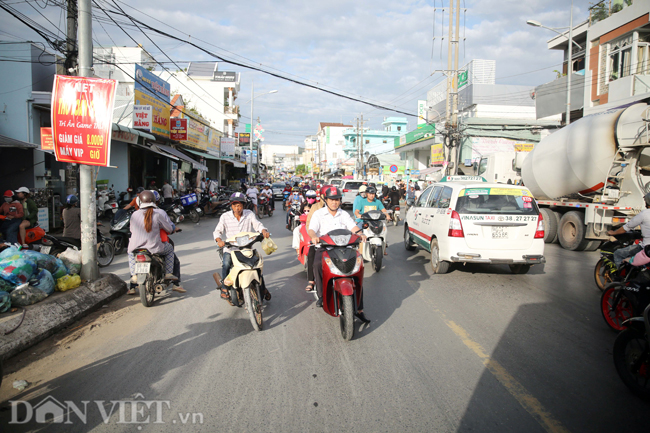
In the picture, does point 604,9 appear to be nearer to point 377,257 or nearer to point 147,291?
point 377,257

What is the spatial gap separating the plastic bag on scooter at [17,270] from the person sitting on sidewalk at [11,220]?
427cm

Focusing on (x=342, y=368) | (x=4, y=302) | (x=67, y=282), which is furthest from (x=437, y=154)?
(x=4, y=302)

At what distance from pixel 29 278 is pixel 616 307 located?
725 cm

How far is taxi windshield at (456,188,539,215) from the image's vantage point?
24.3 ft

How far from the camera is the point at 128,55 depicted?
30.1 metres

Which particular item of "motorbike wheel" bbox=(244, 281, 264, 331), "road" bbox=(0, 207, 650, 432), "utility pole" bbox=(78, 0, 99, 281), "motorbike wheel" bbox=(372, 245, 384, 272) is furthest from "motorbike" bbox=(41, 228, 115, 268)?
"motorbike wheel" bbox=(372, 245, 384, 272)

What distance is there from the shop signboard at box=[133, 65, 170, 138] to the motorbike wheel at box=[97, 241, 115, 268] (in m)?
11.3

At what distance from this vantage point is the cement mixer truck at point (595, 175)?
32.0ft

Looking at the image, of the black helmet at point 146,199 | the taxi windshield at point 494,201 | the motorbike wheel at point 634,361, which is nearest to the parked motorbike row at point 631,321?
the motorbike wheel at point 634,361

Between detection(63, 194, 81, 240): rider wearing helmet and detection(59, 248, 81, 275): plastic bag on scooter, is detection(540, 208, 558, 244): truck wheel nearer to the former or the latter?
detection(59, 248, 81, 275): plastic bag on scooter

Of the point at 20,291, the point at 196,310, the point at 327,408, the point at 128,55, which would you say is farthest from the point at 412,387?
the point at 128,55

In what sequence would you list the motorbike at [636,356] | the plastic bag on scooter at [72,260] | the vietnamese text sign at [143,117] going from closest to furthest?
the motorbike at [636,356], the plastic bag on scooter at [72,260], the vietnamese text sign at [143,117]

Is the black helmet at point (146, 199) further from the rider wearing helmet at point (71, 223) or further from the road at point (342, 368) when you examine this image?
the rider wearing helmet at point (71, 223)

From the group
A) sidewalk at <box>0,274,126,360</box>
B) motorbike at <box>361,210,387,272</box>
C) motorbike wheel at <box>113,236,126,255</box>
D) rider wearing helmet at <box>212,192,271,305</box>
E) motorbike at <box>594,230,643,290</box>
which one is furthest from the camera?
motorbike wheel at <box>113,236,126,255</box>
